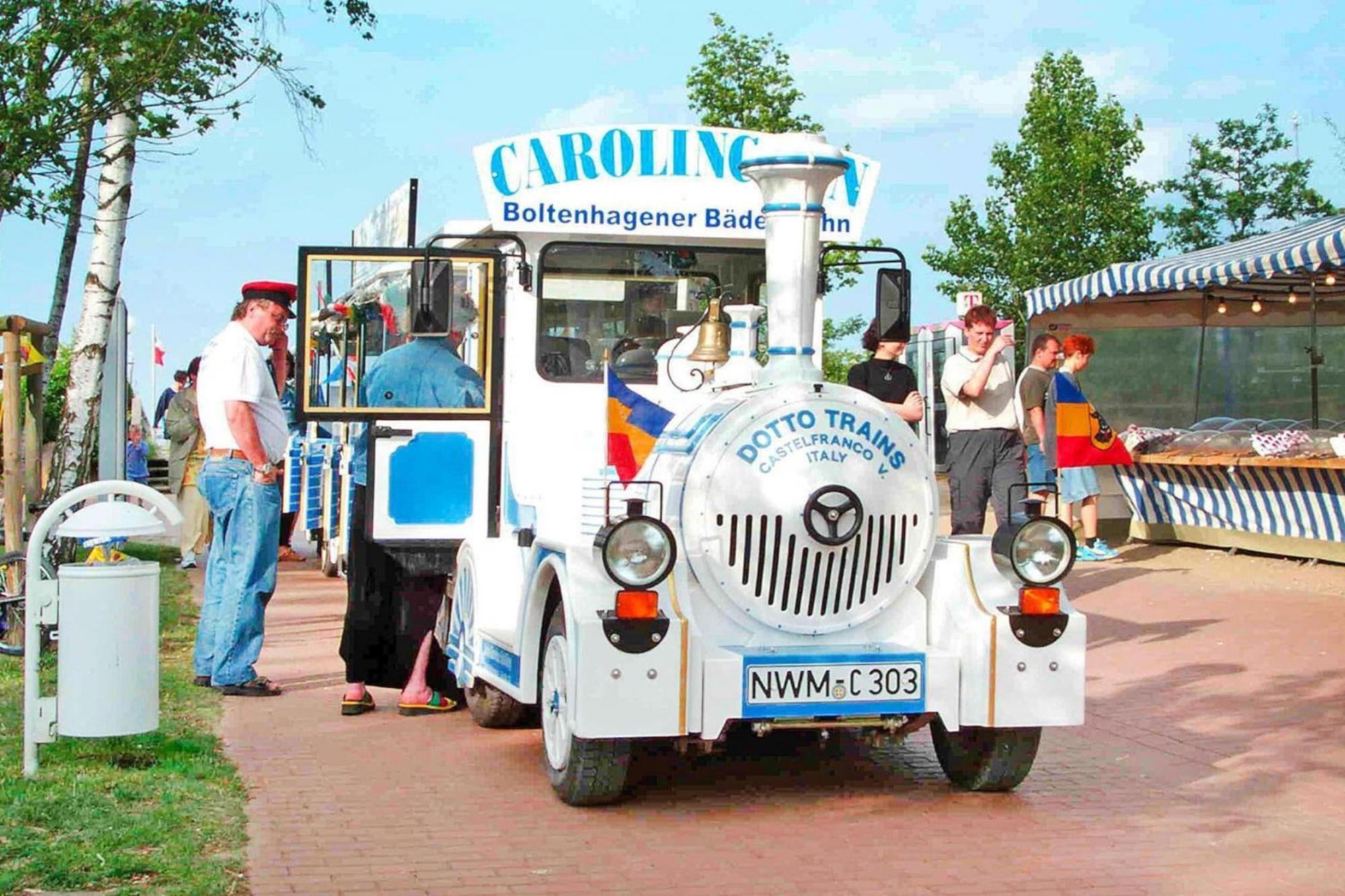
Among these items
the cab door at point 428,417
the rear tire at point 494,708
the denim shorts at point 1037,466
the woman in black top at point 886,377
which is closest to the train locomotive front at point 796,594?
the rear tire at point 494,708

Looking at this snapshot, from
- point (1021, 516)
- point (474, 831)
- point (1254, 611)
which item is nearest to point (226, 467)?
point (474, 831)

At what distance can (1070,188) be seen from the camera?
32.8 metres

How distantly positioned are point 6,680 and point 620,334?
3655 millimetres

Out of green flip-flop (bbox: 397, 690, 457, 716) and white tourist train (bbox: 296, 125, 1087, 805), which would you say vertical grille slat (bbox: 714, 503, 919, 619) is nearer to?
white tourist train (bbox: 296, 125, 1087, 805)

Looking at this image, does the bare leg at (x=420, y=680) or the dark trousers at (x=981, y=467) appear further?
the dark trousers at (x=981, y=467)

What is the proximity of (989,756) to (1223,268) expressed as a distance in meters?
9.34

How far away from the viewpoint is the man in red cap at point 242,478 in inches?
340

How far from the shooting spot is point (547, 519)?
7172 millimetres

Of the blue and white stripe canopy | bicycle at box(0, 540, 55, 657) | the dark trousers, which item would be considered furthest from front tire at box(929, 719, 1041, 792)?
the blue and white stripe canopy

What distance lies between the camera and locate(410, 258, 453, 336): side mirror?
721cm

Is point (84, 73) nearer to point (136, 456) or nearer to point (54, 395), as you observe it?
point (136, 456)

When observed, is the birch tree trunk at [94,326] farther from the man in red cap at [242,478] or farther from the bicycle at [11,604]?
the man in red cap at [242,478]

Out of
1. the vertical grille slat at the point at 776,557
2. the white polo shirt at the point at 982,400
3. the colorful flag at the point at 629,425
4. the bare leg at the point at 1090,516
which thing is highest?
the white polo shirt at the point at 982,400

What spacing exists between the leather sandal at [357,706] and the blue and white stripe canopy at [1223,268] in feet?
26.6
